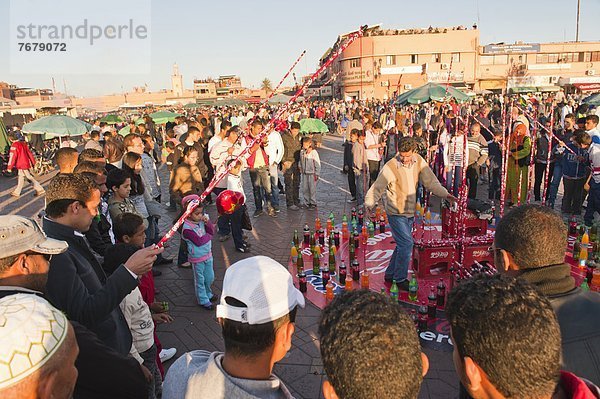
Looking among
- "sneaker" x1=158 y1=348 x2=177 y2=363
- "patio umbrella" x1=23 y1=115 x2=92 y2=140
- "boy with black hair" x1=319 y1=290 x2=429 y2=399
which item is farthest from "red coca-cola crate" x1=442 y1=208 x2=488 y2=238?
"patio umbrella" x1=23 y1=115 x2=92 y2=140

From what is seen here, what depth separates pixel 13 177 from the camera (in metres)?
16.2

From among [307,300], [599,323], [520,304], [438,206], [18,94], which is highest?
[18,94]

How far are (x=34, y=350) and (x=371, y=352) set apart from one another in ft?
3.63

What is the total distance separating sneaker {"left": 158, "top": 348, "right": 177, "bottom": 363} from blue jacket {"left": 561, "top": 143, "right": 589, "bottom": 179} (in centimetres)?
829

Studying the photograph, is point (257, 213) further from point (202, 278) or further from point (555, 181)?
point (555, 181)

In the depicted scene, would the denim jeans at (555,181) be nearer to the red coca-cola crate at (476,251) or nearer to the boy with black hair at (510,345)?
the red coca-cola crate at (476,251)

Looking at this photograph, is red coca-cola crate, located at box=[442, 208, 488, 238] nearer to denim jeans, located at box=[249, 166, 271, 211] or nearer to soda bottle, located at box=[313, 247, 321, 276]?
soda bottle, located at box=[313, 247, 321, 276]

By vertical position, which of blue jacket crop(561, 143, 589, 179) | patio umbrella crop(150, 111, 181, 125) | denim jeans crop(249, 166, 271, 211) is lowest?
denim jeans crop(249, 166, 271, 211)

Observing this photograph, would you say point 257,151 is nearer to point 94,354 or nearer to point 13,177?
point 94,354

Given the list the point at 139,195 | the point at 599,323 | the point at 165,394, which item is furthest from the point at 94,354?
the point at 139,195

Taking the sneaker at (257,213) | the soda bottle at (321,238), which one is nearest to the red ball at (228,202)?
the soda bottle at (321,238)

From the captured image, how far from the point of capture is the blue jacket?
8242 millimetres

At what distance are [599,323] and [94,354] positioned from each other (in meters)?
2.60

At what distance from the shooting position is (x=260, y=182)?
9.73m
